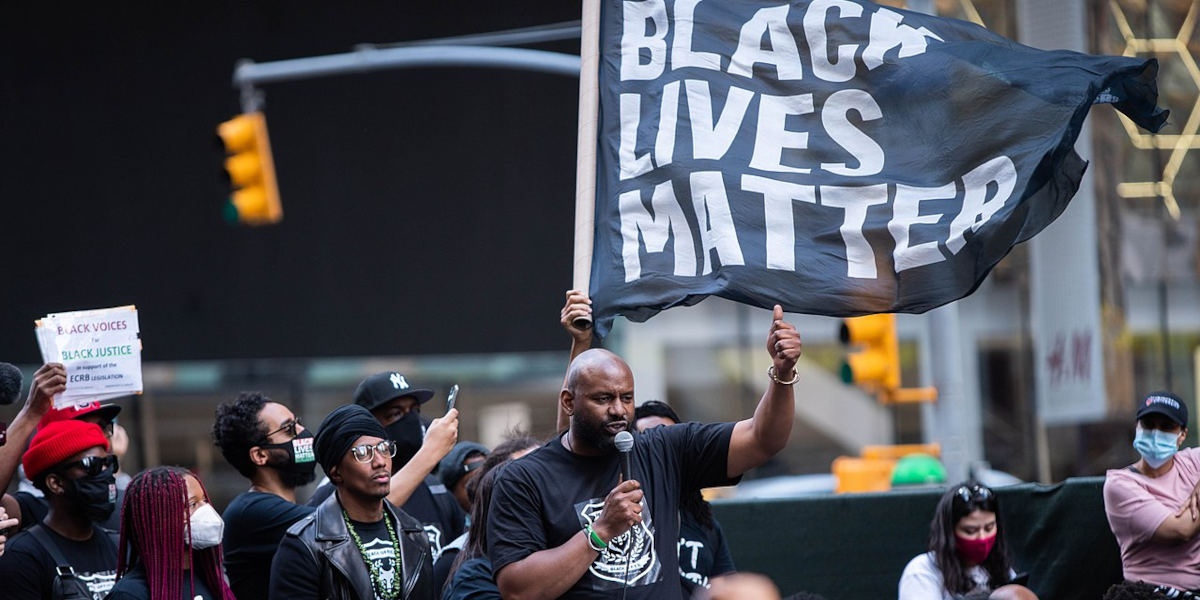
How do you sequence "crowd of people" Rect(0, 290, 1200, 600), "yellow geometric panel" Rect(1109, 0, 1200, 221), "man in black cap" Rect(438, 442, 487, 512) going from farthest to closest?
"yellow geometric panel" Rect(1109, 0, 1200, 221), "man in black cap" Rect(438, 442, 487, 512), "crowd of people" Rect(0, 290, 1200, 600)

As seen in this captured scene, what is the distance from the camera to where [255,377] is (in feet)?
68.2

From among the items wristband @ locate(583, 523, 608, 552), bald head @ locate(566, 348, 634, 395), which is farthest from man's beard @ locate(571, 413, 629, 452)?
wristband @ locate(583, 523, 608, 552)

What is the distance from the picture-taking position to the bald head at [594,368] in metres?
5.04

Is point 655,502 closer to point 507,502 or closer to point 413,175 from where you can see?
point 507,502

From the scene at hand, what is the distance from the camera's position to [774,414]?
198 inches

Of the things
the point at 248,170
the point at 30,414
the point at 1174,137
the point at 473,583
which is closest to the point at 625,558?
the point at 473,583

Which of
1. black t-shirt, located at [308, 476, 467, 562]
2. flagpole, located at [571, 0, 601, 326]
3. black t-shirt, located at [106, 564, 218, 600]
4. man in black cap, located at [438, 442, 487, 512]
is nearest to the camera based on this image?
black t-shirt, located at [106, 564, 218, 600]

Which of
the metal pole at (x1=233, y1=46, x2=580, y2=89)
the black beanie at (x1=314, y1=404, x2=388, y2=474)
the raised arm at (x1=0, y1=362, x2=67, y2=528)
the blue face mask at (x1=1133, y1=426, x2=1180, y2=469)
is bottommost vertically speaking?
the blue face mask at (x1=1133, y1=426, x2=1180, y2=469)

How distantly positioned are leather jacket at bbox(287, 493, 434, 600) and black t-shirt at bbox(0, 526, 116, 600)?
918 mm

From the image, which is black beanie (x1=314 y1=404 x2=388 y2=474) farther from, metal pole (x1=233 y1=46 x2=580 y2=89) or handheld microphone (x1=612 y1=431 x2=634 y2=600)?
metal pole (x1=233 y1=46 x2=580 y2=89)

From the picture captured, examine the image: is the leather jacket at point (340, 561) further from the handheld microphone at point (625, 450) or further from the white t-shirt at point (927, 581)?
the white t-shirt at point (927, 581)

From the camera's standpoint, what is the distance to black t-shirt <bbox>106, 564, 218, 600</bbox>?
5.50 metres

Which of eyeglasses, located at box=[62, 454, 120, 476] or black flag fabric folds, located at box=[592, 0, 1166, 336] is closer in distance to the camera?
black flag fabric folds, located at box=[592, 0, 1166, 336]

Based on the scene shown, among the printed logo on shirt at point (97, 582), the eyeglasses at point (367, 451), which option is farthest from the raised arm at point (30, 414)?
the eyeglasses at point (367, 451)
